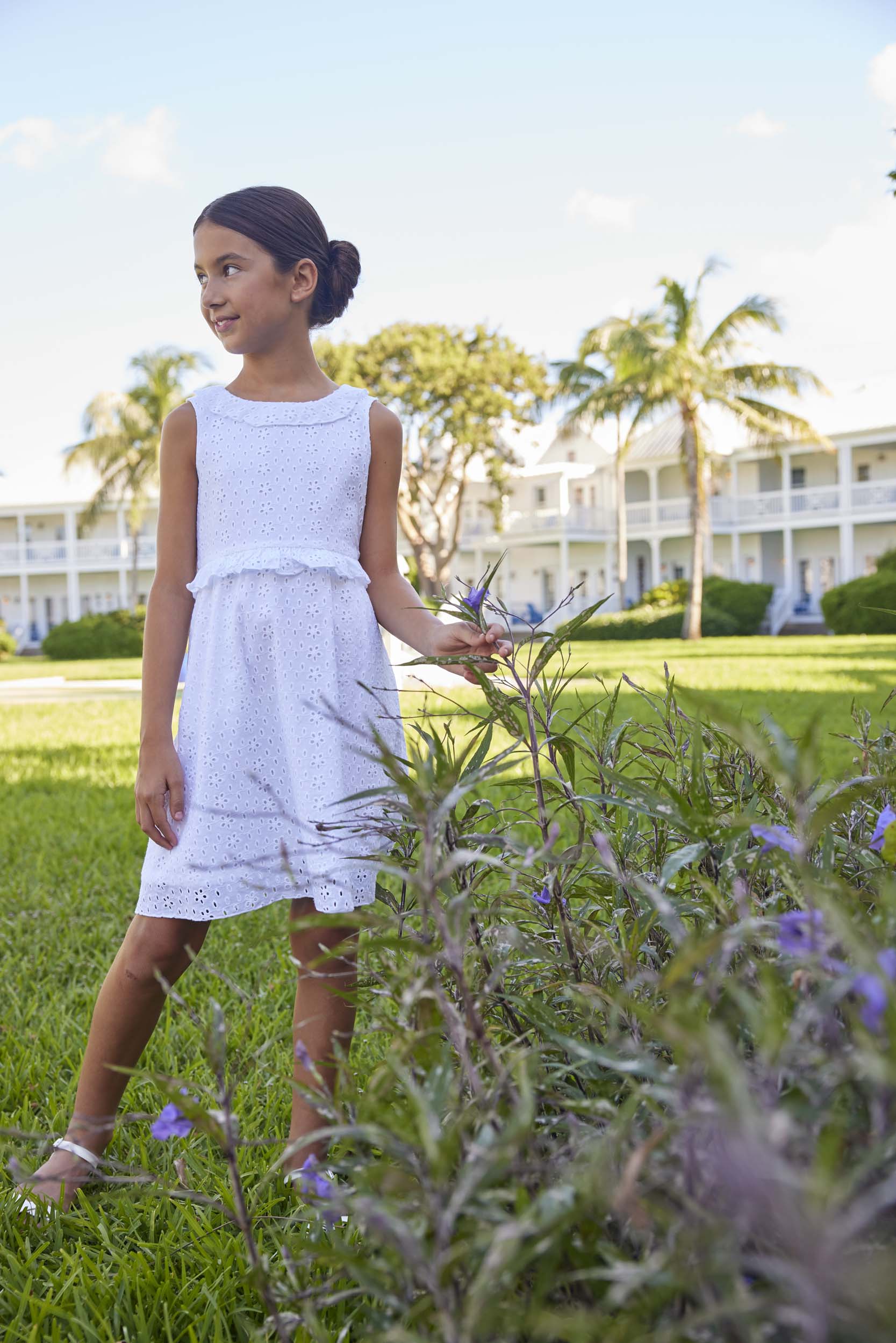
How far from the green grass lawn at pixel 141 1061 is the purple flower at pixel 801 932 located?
0.39 metres

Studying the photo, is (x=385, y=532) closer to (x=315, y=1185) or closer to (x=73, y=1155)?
(x=73, y=1155)

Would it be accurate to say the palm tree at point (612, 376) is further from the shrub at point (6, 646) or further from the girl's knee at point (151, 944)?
the girl's knee at point (151, 944)

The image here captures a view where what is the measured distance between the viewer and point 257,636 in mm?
1983

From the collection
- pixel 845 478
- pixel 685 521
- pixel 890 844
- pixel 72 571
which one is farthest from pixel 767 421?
pixel 72 571

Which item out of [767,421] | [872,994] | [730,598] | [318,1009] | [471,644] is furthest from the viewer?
[730,598]

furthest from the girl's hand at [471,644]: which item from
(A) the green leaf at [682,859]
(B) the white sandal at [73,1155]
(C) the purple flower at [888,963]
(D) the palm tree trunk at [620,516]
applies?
(D) the palm tree trunk at [620,516]

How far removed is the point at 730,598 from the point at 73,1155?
30.6 m

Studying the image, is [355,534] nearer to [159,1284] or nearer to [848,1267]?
[159,1284]

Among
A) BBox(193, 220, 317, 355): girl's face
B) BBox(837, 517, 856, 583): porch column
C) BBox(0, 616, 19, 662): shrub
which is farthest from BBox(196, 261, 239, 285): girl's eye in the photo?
BBox(837, 517, 856, 583): porch column

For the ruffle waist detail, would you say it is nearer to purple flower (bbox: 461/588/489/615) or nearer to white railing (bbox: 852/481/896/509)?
purple flower (bbox: 461/588/489/615)

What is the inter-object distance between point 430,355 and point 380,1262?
30.3 metres

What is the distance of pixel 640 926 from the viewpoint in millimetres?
1146

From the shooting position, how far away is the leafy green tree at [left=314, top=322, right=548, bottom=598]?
3000 cm

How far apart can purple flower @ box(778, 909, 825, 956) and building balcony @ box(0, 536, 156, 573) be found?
1981 inches
